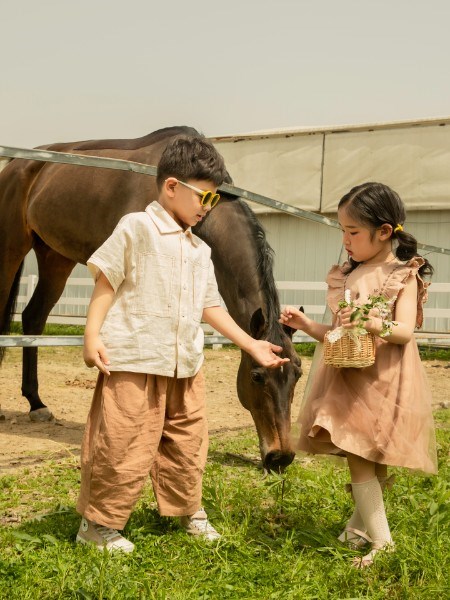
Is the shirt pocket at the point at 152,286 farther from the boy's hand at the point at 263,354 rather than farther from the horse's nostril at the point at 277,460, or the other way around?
the horse's nostril at the point at 277,460

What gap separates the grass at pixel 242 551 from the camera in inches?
85.4

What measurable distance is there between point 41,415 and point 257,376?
236cm

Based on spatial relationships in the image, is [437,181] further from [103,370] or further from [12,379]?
[103,370]

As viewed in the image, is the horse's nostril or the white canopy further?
the white canopy

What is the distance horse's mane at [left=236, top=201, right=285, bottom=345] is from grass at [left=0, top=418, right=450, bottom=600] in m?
0.82

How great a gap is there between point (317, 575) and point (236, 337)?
85 centimetres

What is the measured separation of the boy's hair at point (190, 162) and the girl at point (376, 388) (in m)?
0.49

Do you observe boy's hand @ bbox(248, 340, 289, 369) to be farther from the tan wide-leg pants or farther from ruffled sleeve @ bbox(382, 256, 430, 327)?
ruffled sleeve @ bbox(382, 256, 430, 327)

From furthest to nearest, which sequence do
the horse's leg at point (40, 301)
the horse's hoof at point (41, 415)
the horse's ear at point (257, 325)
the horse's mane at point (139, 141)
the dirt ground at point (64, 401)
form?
the horse's leg at point (40, 301) → the horse's hoof at point (41, 415) → the horse's mane at point (139, 141) → the dirt ground at point (64, 401) → the horse's ear at point (257, 325)

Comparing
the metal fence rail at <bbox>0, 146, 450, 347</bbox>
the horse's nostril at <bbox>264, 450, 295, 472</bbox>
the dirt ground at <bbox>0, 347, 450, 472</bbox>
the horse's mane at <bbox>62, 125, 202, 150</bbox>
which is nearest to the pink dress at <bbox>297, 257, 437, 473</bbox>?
the horse's nostril at <bbox>264, 450, 295, 472</bbox>

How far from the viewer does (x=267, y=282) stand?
13.9ft

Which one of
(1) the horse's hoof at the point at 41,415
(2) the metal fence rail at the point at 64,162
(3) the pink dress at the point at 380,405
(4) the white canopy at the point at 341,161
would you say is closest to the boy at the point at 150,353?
(3) the pink dress at the point at 380,405

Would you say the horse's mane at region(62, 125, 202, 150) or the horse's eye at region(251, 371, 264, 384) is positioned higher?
the horse's mane at region(62, 125, 202, 150)

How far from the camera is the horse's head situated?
151 inches
